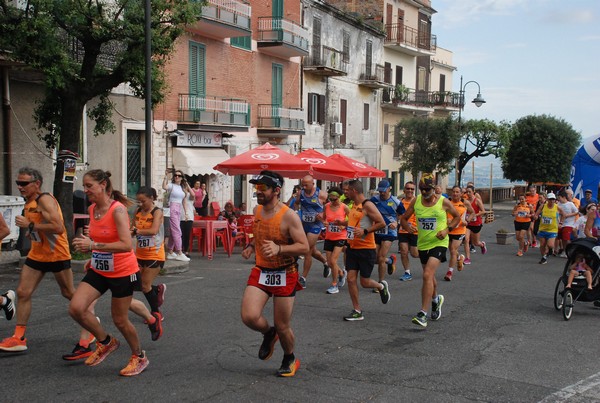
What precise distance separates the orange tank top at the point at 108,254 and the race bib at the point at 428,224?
4225mm

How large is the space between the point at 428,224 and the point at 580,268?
8.68 feet

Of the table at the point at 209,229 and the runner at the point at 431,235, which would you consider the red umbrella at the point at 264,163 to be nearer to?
the table at the point at 209,229

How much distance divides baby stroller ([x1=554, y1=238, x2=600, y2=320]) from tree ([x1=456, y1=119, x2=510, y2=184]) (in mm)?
31229

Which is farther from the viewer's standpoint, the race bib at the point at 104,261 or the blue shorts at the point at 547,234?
the blue shorts at the point at 547,234

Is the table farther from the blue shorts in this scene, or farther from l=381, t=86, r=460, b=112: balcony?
l=381, t=86, r=460, b=112: balcony

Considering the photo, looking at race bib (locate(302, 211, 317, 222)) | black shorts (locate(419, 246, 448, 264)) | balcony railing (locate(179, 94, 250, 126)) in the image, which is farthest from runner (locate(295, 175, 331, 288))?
balcony railing (locate(179, 94, 250, 126))

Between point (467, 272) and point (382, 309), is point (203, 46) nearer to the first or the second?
point (467, 272)

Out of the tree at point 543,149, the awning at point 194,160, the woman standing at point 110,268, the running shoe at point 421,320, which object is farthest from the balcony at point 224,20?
the tree at point 543,149

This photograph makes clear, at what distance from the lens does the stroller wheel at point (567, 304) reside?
9814 mm

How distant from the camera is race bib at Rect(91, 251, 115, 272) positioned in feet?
20.9

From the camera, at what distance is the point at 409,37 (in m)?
44.4

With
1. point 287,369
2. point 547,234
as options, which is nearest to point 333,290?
point 287,369

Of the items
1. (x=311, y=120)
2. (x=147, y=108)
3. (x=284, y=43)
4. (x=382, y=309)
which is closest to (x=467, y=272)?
(x=382, y=309)

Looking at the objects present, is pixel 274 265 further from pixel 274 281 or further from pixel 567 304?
pixel 567 304
